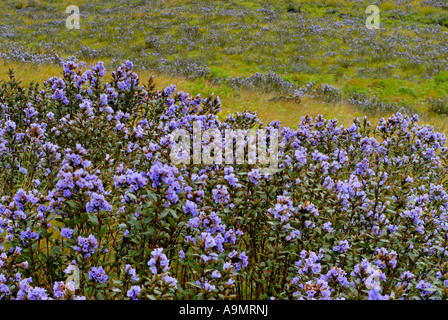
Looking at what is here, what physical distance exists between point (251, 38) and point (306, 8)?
9012 mm

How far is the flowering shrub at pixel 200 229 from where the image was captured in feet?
6.82

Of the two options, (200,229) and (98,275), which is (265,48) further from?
(98,275)

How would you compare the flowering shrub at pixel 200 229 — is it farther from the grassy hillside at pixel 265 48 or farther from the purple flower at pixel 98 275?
the grassy hillside at pixel 265 48

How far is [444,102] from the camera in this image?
12.7 m

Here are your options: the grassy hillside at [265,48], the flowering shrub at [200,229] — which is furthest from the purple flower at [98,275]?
the grassy hillside at [265,48]

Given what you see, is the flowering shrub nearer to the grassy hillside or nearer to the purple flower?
the purple flower

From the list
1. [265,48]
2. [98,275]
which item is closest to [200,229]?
[98,275]

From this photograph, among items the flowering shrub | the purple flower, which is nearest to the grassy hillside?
the flowering shrub

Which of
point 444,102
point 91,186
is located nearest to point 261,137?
point 91,186

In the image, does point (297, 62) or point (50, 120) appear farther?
point (297, 62)

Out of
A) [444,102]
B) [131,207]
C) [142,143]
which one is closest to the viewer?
[131,207]

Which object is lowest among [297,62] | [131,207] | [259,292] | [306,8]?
[259,292]
